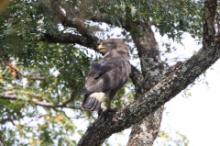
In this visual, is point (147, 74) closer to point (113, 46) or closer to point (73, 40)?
point (113, 46)

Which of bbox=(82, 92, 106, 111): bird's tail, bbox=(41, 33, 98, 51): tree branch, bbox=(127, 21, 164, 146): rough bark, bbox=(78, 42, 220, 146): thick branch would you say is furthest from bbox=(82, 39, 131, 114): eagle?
bbox=(41, 33, 98, 51): tree branch

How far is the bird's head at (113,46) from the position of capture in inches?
261

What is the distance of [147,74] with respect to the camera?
7.04m

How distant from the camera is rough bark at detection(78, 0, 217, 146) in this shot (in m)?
4.64

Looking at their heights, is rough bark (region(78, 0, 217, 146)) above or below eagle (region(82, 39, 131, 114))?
above

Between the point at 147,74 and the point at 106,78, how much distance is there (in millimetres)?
1352

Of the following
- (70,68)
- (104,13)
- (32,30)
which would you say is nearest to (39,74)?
(70,68)

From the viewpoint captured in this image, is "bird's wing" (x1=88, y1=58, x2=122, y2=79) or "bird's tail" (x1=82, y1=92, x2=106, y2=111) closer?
"bird's tail" (x1=82, y1=92, x2=106, y2=111)

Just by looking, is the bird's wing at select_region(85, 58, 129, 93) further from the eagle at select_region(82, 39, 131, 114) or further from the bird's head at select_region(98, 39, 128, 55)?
the bird's head at select_region(98, 39, 128, 55)

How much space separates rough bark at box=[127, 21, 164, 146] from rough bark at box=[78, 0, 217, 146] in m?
1.45

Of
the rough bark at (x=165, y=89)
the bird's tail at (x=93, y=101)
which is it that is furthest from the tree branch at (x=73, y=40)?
the rough bark at (x=165, y=89)

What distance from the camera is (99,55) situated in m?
7.48

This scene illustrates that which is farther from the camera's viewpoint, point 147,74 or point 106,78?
point 147,74

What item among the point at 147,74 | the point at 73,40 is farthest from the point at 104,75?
the point at 73,40
